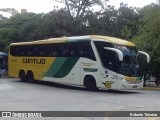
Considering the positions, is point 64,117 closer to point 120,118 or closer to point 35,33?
point 120,118

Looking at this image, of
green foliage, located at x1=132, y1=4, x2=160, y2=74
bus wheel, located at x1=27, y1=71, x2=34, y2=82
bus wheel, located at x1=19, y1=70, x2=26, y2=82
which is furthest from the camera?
bus wheel, located at x1=19, y1=70, x2=26, y2=82

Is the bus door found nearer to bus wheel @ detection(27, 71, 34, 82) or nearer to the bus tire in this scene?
the bus tire

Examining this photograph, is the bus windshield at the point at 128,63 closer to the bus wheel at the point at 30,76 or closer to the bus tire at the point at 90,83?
the bus tire at the point at 90,83

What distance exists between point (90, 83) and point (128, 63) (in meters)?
2.78

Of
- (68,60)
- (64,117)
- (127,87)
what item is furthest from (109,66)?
(64,117)

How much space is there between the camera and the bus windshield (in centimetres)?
1894

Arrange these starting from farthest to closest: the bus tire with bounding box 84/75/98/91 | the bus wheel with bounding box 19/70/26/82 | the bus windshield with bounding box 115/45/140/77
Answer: the bus wheel with bounding box 19/70/26/82, the bus tire with bounding box 84/75/98/91, the bus windshield with bounding box 115/45/140/77

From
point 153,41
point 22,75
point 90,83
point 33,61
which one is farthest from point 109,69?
point 22,75

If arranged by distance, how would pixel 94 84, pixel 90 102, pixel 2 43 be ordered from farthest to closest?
pixel 2 43
pixel 94 84
pixel 90 102

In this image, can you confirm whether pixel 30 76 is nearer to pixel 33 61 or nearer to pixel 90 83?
pixel 33 61

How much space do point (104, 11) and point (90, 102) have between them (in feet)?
89.7

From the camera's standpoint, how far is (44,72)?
24281mm

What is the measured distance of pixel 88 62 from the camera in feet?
66.7

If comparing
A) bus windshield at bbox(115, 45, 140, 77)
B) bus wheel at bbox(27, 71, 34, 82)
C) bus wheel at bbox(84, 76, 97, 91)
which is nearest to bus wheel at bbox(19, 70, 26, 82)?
bus wheel at bbox(27, 71, 34, 82)
